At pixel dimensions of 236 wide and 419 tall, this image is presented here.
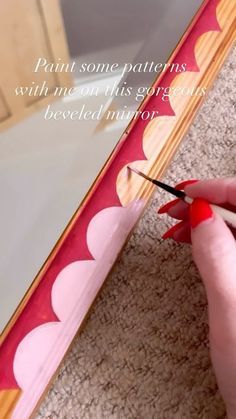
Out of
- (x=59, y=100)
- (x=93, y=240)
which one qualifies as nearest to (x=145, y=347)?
(x=93, y=240)

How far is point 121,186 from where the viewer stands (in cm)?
57

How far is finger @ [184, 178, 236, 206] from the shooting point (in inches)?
19.5

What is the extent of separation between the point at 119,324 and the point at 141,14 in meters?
0.34

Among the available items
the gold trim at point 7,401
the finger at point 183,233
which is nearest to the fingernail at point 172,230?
the finger at point 183,233

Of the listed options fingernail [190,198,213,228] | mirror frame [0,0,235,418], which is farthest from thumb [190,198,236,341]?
mirror frame [0,0,235,418]

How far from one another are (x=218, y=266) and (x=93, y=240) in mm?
140

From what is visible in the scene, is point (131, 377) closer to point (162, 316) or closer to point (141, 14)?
point (162, 316)

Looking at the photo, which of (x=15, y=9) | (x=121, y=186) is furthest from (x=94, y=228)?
(x=15, y=9)

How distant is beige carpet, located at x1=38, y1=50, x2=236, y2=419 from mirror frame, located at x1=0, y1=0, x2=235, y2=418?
19mm

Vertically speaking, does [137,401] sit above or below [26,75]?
below

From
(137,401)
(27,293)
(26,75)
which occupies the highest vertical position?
(26,75)

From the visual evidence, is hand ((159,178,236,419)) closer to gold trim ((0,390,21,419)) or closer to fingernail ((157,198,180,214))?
fingernail ((157,198,180,214))

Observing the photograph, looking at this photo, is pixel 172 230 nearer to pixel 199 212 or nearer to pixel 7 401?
pixel 199 212

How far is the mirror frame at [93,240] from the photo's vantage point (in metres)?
0.50
